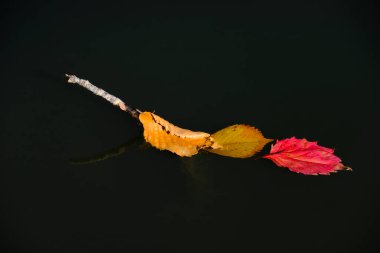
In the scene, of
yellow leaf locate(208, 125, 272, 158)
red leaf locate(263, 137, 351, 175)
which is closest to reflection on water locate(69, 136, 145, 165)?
yellow leaf locate(208, 125, 272, 158)

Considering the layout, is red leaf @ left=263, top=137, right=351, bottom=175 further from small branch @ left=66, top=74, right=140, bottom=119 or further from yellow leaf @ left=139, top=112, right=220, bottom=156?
small branch @ left=66, top=74, right=140, bottom=119

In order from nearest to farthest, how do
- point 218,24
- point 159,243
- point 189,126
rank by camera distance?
point 159,243 < point 189,126 < point 218,24

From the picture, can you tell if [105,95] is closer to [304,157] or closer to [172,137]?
[172,137]

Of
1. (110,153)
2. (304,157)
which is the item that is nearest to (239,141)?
(304,157)

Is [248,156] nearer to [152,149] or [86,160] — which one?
[152,149]

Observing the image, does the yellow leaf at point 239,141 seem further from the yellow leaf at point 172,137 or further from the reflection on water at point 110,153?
the reflection on water at point 110,153

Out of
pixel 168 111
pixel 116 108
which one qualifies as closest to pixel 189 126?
pixel 168 111
